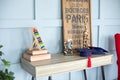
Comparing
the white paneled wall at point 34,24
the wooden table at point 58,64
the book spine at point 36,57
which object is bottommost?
the wooden table at point 58,64

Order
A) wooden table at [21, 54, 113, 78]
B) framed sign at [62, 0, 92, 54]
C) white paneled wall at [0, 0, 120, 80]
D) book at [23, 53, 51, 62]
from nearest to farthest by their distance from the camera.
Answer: wooden table at [21, 54, 113, 78], book at [23, 53, 51, 62], white paneled wall at [0, 0, 120, 80], framed sign at [62, 0, 92, 54]

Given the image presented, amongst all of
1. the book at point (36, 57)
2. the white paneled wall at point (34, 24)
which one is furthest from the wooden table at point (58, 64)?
the white paneled wall at point (34, 24)

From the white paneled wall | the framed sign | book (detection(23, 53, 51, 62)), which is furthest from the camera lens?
the framed sign

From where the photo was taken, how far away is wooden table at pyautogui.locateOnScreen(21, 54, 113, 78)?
1.70m

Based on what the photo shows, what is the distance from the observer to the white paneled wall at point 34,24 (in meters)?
1.92

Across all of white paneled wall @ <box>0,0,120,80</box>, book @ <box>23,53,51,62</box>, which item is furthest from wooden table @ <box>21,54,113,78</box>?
white paneled wall @ <box>0,0,120,80</box>

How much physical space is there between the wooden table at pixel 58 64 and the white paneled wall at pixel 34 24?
17cm

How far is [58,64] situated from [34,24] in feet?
1.84

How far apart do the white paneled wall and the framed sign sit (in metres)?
0.09

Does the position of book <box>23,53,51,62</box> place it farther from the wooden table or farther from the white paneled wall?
the white paneled wall

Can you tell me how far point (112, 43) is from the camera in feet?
9.13

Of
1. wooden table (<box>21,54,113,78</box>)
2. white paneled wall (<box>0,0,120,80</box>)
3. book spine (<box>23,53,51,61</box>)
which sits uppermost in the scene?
white paneled wall (<box>0,0,120,80</box>)

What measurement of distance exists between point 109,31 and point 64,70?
1198 millimetres

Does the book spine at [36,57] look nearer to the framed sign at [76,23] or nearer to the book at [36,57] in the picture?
the book at [36,57]
